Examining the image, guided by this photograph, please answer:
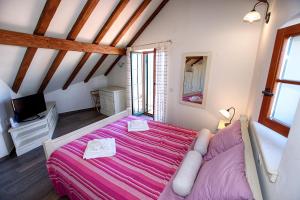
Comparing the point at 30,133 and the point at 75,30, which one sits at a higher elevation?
the point at 75,30

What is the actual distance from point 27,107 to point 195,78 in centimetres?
354

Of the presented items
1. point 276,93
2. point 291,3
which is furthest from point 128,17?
point 276,93

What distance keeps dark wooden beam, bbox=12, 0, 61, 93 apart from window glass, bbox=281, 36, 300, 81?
104 inches

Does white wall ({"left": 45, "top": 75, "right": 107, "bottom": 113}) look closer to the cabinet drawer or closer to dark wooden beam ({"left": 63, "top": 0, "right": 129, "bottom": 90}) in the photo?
the cabinet drawer

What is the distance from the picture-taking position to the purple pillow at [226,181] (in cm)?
78

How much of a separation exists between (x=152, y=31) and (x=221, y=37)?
63.7 inches

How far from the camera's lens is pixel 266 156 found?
919mm

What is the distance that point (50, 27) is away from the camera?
6.88ft

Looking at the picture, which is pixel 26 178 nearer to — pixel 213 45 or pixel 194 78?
pixel 194 78

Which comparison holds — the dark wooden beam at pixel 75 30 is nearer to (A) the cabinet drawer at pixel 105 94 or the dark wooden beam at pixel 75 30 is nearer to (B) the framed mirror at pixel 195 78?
(A) the cabinet drawer at pixel 105 94

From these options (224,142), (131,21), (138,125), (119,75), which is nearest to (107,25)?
(131,21)

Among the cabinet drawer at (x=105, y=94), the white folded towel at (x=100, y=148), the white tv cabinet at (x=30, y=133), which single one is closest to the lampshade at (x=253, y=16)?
the white folded towel at (x=100, y=148)

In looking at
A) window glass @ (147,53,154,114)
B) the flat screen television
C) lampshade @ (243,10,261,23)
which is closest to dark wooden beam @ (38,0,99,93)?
the flat screen television

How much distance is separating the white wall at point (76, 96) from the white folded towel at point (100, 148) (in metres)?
3.18
